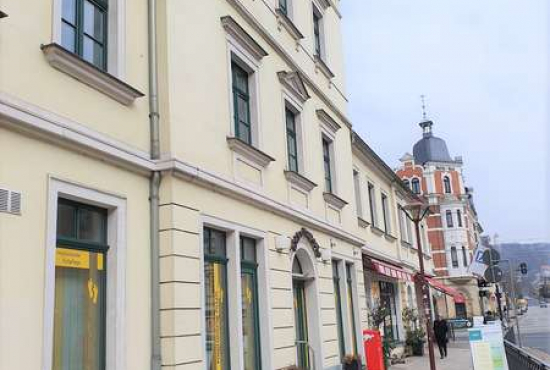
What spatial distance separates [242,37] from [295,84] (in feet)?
8.63

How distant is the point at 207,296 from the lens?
8.84 m

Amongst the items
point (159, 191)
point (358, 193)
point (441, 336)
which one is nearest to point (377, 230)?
point (358, 193)

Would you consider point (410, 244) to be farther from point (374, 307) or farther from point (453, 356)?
point (374, 307)

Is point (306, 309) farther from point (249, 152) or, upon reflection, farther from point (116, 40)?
point (116, 40)

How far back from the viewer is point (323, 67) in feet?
50.1

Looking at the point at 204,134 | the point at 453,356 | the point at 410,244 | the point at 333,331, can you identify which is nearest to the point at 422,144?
the point at 410,244

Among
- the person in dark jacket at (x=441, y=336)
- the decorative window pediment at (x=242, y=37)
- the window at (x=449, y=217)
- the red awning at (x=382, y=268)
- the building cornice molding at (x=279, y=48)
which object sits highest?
the window at (x=449, y=217)

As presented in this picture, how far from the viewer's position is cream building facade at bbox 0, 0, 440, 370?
5.99 meters

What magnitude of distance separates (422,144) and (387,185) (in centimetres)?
5259

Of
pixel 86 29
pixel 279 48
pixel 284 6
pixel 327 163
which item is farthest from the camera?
pixel 327 163

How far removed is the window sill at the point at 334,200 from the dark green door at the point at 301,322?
2.36 m

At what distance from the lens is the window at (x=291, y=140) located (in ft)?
41.9

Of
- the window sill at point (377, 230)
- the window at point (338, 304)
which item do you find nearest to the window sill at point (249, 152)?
the window at point (338, 304)

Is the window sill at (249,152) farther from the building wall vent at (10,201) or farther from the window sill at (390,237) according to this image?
the window sill at (390,237)
